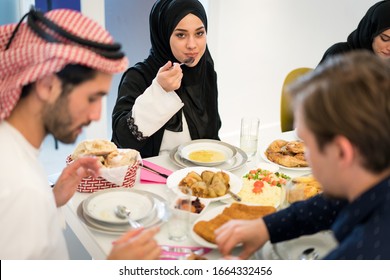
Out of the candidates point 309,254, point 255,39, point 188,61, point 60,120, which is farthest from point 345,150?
point 255,39

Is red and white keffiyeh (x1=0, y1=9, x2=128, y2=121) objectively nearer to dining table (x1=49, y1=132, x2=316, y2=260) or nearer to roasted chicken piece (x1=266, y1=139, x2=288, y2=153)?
dining table (x1=49, y1=132, x2=316, y2=260)

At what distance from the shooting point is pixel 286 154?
1.98m

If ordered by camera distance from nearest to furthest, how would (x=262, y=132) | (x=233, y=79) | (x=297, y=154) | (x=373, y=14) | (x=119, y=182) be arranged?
(x=119, y=182) < (x=297, y=154) < (x=373, y=14) < (x=233, y=79) < (x=262, y=132)

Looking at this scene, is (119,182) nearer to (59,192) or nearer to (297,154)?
(59,192)

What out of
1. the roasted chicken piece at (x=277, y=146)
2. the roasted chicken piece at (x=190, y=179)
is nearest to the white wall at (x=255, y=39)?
Answer: the roasted chicken piece at (x=277, y=146)

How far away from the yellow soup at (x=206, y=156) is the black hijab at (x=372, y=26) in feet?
4.60

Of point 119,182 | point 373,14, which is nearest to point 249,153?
point 119,182

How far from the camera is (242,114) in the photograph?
4230 mm

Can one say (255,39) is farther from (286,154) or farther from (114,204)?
(114,204)

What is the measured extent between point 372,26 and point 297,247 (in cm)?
192

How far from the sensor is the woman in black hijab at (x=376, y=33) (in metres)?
2.63

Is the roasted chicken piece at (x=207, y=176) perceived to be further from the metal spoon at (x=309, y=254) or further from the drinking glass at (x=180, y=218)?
the metal spoon at (x=309, y=254)

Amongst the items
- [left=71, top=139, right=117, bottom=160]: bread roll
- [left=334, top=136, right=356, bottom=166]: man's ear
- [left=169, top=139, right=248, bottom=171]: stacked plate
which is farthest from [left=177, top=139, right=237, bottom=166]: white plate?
[left=334, top=136, right=356, bottom=166]: man's ear

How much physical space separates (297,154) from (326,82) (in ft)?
3.58
